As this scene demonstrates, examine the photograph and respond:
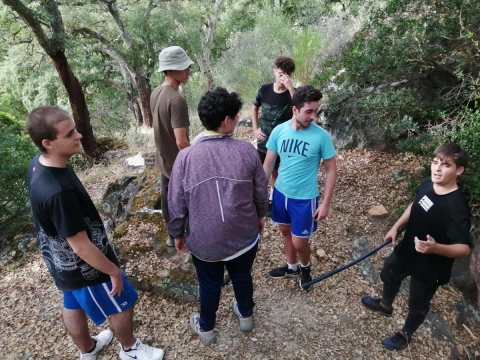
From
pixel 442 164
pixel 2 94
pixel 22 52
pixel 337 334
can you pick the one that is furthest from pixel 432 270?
pixel 2 94

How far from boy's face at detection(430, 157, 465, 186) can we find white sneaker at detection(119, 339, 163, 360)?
2384mm

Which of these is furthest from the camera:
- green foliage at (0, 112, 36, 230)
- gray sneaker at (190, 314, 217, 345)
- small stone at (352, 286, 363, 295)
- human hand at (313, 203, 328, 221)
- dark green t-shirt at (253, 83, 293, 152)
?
green foliage at (0, 112, 36, 230)

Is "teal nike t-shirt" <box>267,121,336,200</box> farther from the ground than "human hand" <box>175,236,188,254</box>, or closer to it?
farther from the ground

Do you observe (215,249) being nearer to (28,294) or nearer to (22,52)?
(28,294)

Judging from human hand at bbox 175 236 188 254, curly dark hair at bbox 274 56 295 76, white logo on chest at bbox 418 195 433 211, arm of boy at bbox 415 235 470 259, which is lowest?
arm of boy at bbox 415 235 470 259

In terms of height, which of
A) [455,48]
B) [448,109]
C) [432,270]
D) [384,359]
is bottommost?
[384,359]

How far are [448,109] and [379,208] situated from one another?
1.49m

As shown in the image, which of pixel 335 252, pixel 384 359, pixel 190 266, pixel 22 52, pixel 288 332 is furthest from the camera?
pixel 22 52

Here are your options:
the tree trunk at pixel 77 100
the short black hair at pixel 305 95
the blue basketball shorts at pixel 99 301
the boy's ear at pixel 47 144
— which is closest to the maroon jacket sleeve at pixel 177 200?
the blue basketball shorts at pixel 99 301

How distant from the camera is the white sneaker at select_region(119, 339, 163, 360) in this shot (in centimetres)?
232

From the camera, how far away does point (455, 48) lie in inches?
Result: 150

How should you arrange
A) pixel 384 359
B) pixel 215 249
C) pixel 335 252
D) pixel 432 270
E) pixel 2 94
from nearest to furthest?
pixel 215 249, pixel 432 270, pixel 384 359, pixel 335 252, pixel 2 94

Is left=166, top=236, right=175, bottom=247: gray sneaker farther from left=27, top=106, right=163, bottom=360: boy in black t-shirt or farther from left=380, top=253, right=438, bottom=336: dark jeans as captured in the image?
left=380, top=253, right=438, bottom=336: dark jeans

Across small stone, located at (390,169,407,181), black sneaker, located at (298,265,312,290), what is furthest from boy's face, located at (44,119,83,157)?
small stone, located at (390,169,407,181)
